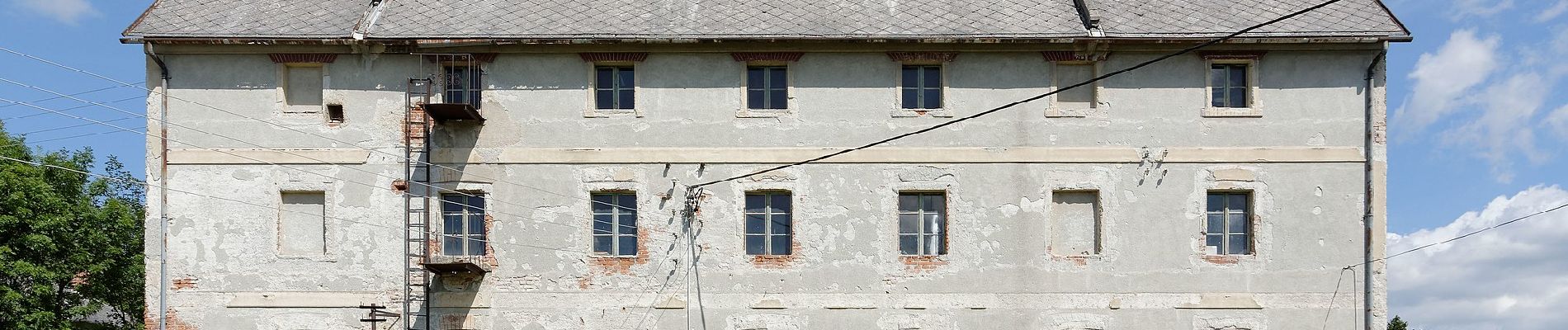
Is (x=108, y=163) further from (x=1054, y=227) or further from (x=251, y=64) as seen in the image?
(x=1054, y=227)

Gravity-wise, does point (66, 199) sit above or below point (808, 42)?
below

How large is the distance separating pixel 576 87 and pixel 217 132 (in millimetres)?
5223

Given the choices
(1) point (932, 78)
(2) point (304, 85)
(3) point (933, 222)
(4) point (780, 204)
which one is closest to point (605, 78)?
(4) point (780, 204)

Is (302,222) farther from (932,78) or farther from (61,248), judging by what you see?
(61,248)

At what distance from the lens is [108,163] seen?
32406mm

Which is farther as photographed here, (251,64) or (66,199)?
(66,199)

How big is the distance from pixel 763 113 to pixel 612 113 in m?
2.17

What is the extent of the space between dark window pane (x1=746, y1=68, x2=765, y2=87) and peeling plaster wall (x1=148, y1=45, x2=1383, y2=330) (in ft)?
0.72

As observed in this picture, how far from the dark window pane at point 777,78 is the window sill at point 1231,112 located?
6114 mm

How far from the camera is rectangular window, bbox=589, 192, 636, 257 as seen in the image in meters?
16.5

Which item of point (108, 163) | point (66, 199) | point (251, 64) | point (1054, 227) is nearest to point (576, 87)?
point (251, 64)

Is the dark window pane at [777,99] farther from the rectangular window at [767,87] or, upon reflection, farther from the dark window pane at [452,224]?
the dark window pane at [452,224]

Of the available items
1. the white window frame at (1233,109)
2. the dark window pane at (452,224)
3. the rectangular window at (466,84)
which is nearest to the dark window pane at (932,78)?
the white window frame at (1233,109)

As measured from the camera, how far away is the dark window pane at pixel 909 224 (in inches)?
651
